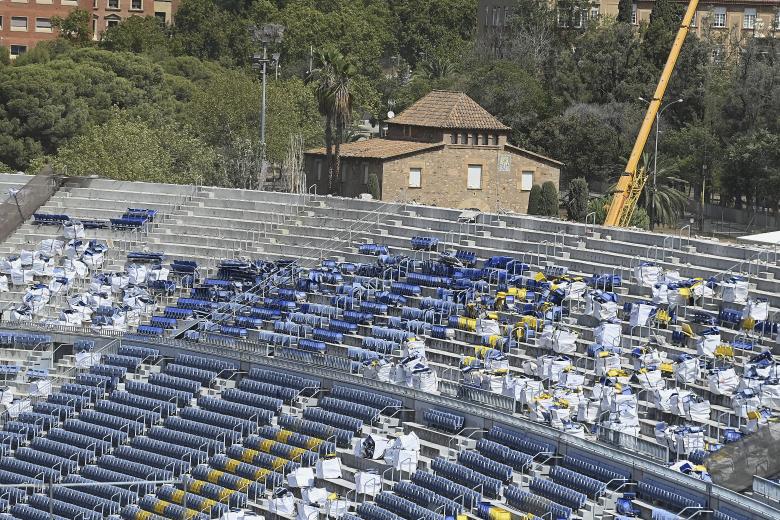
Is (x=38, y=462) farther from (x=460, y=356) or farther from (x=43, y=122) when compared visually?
(x=43, y=122)

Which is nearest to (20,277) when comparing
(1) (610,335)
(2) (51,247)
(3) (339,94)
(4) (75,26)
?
(2) (51,247)

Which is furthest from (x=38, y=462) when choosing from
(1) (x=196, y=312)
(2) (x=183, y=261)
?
(2) (x=183, y=261)

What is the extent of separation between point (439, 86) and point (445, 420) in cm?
5112

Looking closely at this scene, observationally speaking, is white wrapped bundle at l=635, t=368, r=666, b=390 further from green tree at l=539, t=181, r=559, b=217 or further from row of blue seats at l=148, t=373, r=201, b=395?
green tree at l=539, t=181, r=559, b=217

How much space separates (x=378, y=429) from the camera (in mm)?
41812

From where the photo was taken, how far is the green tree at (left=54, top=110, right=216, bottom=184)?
68.7 m

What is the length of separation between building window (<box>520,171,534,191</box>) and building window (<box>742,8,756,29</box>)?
1560 inches

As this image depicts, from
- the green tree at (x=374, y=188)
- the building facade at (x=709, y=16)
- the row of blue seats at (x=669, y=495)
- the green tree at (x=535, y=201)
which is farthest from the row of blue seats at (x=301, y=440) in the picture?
the building facade at (x=709, y=16)

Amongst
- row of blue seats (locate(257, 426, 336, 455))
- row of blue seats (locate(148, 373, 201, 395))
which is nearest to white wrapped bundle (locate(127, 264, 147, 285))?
row of blue seats (locate(148, 373, 201, 395))

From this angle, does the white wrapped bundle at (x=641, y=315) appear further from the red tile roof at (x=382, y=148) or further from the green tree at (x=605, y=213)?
the red tile roof at (x=382, y=148)

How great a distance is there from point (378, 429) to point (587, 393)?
515 cm

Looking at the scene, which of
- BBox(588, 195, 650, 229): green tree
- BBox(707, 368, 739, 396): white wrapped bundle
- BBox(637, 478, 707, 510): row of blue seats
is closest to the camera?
BBox(637, 478, 707, 510): row of blue seats

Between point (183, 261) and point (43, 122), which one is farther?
point (43, 122)

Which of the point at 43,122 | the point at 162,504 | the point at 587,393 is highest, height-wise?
the point at 43,122
